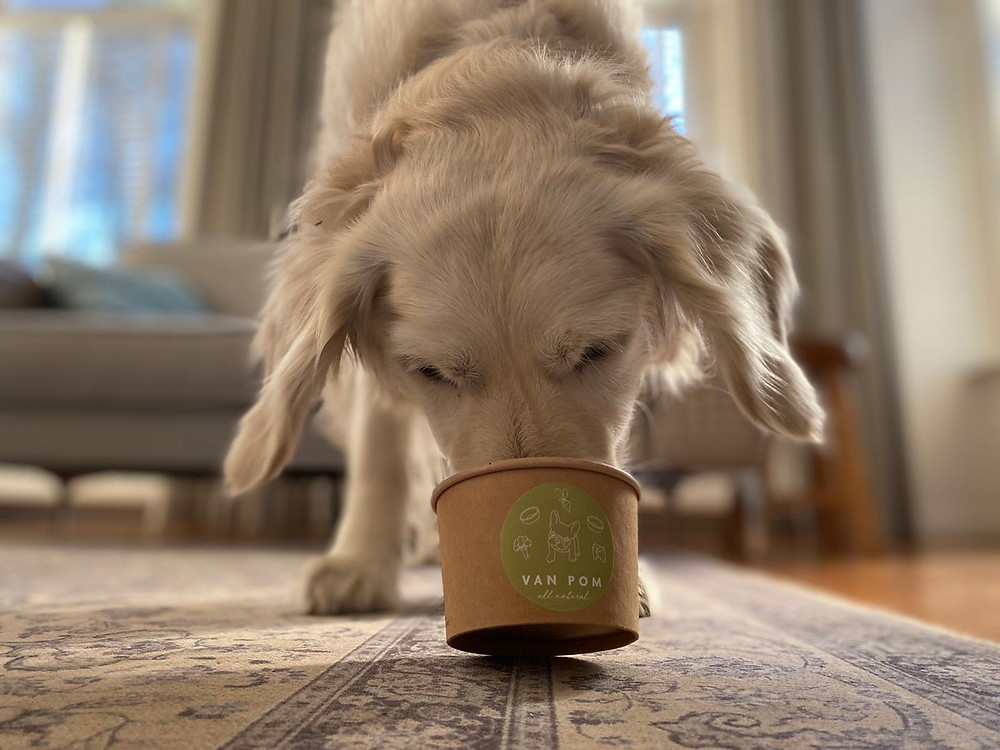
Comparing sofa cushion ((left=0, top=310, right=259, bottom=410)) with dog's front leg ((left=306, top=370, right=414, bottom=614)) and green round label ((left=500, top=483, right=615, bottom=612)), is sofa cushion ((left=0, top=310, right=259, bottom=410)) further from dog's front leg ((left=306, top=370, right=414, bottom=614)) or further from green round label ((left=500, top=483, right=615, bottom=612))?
green round label ((left=500, top=483, right=615, bottom=612))

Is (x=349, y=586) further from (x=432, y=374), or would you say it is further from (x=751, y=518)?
(x=751, y=518)

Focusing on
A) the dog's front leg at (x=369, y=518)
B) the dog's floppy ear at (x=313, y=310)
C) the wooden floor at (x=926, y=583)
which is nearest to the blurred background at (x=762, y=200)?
the wooden floor at (x=926, y=583)

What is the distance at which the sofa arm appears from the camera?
13.2 ft

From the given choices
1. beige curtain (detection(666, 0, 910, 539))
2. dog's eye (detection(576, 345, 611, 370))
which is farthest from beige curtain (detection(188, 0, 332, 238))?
dog's eye (detection(576, 345, 611, 370))

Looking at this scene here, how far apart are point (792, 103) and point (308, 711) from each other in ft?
17.1

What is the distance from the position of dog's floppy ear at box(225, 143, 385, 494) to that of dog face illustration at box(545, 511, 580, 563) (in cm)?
42

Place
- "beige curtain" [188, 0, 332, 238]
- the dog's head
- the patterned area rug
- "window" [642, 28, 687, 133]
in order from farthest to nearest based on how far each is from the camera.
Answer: "beige curtain" [188, 0, 332, 238] < "window" [642, 28, 687, 133] < the dog's head < the patterned area rug

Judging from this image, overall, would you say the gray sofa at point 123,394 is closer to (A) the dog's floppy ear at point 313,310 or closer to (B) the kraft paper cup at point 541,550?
(A) the dog's floppy ear at point 313,310

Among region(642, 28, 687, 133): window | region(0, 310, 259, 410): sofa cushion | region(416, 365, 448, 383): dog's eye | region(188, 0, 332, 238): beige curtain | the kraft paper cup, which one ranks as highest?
region(188, 0, 332, 238): beige curtain

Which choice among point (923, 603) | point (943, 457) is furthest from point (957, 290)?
point (923, 603)

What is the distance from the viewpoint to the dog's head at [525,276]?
3.14 ft

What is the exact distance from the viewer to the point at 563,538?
78cm

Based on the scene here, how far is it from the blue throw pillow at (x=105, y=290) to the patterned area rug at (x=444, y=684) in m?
2.28

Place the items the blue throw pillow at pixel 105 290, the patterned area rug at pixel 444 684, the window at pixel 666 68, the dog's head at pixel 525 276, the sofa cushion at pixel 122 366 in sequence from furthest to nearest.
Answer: the blue throw pillow at pixel 105 290 → the sofa cushion at pixel 122 366 → the window at pixel 666 68 → the dog's head at pixel 525 276 → the patterned area rug at pixel 444 684
